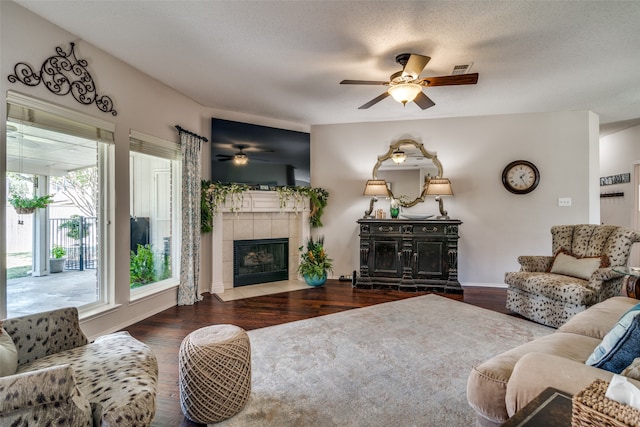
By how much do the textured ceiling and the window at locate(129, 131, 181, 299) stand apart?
891 millimetres

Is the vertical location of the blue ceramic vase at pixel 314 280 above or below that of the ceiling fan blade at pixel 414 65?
below

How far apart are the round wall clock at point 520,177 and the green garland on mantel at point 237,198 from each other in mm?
2952

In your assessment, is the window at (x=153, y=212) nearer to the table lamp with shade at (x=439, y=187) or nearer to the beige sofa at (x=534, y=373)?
the beige sofa at (x=534, y=373)

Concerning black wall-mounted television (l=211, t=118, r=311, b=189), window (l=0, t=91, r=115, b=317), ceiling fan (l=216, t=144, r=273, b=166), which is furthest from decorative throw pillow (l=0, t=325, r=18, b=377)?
ceiling fan (l=216, t=144, r=273, b=166)

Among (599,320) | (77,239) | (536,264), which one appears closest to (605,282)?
(536,264)

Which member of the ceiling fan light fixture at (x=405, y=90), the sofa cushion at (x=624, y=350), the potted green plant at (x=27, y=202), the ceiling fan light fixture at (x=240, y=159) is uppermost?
the ceiling fan light fixture at (x=405, y=90)

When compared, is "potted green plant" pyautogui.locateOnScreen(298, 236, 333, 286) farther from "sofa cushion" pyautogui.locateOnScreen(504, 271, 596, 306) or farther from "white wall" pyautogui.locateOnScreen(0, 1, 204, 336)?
"sofa cushion" pyautogui.locateOnScreen(504, 271, 596, 306)

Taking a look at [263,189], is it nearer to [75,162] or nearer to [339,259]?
[339,259]

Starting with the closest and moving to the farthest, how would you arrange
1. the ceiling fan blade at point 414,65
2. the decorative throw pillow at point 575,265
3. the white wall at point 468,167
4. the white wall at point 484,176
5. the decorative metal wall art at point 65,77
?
the decorative metal wall art at point 65,77 < the ceiling fan blade at point 414,65 < the decorative throw pillow at point 575,265 < the white wall at point 468,167 < the white wall at point 484,176

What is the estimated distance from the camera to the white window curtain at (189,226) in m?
3.97

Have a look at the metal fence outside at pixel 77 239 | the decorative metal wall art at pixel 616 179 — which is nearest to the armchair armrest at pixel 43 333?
the metal fence outside at pixel 77 239

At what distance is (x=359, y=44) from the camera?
2793mm

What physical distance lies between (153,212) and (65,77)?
5.46 ft

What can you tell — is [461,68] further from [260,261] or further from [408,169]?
[260,261]
